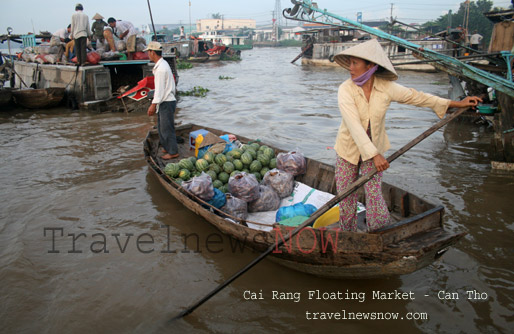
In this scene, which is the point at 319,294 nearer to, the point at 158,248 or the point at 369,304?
the point at 369,304

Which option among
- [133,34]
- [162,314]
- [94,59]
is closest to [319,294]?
[162,314]

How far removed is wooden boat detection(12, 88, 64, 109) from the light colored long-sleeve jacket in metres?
10.8

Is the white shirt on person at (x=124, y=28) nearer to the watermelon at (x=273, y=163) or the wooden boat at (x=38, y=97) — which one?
the wooden boat at (x=38, y=97)

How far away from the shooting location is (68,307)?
10.3 ft

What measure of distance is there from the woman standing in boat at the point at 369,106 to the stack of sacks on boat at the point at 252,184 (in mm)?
833

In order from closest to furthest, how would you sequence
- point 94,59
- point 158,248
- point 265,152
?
1. point 158,248
2. point 265,152
3. point 94,59

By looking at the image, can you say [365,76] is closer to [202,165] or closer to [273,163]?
[273,163]

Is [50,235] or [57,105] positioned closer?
[50,235]

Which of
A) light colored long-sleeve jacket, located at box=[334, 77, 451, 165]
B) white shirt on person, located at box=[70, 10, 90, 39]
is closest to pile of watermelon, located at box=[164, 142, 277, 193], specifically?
light colored long-sleeve jacket, located at box=[334, 77, 451, 165]

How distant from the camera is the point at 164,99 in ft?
18.4

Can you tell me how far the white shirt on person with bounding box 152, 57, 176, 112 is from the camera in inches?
214

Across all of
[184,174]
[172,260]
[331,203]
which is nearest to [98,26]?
[184,174]

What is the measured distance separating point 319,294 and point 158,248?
6.04ft

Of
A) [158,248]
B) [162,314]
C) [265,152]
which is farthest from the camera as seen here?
[265,152]
